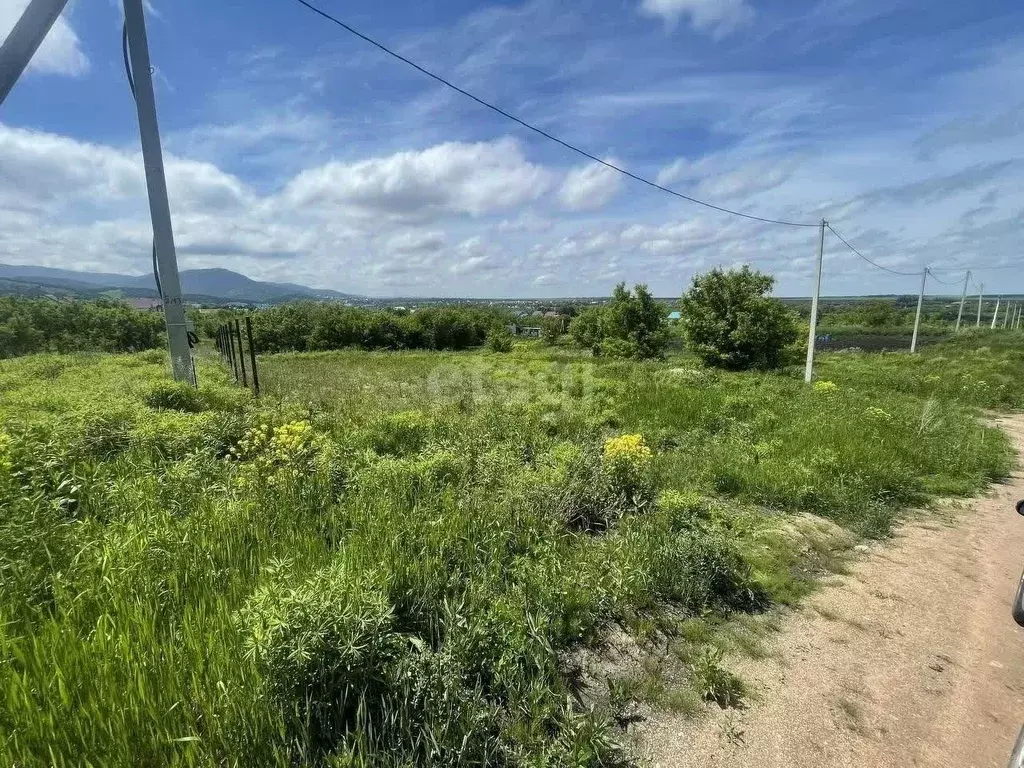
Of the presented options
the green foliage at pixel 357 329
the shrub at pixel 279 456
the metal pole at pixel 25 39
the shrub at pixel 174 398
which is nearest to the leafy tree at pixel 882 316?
the green foliage at pixel 357 329

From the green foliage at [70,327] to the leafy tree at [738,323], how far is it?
42.7 m

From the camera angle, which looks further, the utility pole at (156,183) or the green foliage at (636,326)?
the green foliage at (636,326)

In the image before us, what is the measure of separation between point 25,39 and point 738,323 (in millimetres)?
27722

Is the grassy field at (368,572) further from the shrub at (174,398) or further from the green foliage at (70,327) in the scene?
the green foliage at (70,327)

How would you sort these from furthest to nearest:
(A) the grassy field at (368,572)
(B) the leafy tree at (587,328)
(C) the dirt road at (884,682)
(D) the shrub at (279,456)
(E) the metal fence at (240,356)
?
(B) the leafy tree at (587,328)
(E) the metal fence at (240,356)
(D) the shrub at (279,456)
(C) the dirt road at (884,682)
(A) the grassy field at (368,572)

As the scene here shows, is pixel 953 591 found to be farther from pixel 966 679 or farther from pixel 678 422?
pixel 678 422

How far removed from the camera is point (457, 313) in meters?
66.5

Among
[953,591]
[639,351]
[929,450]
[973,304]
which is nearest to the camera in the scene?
[953,591]

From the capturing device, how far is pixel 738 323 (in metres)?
25.8

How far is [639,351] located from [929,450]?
30.9m

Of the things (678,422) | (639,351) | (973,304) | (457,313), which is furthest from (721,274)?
(973,304)

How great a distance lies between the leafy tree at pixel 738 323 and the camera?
84.4 ft

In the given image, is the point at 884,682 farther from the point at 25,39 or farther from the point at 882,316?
the point at 882,316

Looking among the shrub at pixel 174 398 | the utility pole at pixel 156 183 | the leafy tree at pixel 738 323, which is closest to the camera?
the utility pole at pixel 156 183
